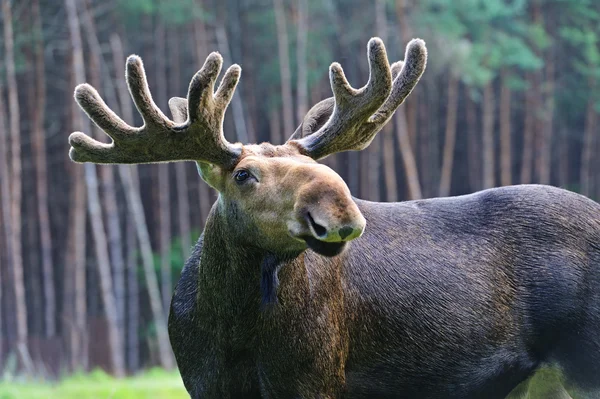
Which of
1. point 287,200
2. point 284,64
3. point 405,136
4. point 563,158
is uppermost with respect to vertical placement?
point 284,64

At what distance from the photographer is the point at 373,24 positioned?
2669 cm

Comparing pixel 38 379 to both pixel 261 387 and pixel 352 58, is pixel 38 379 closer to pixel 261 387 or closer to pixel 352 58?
pixel 261 387

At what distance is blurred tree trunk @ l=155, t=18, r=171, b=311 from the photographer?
26.2 metres

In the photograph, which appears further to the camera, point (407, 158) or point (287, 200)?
point (407, 158)

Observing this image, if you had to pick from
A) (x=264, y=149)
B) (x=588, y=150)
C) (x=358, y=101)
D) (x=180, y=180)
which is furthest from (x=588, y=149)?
(x=264, y=149)

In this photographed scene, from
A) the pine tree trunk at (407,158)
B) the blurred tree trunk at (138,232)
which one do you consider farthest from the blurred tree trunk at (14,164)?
the pine tree trunk at (407,158)

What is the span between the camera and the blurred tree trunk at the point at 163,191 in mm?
26219

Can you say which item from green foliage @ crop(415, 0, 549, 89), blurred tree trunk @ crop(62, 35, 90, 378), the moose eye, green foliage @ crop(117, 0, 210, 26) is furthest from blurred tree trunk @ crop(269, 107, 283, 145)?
the moose eye

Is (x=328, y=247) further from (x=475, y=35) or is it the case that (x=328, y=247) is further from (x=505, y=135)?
(x=505, y=135)

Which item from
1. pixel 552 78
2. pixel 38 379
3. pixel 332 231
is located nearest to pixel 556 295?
pixel 332 231

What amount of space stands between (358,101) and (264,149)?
0.64 meters

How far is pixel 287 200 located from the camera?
4.16 metres

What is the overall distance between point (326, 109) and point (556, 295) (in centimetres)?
172

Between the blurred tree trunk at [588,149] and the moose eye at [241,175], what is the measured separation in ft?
91.1
